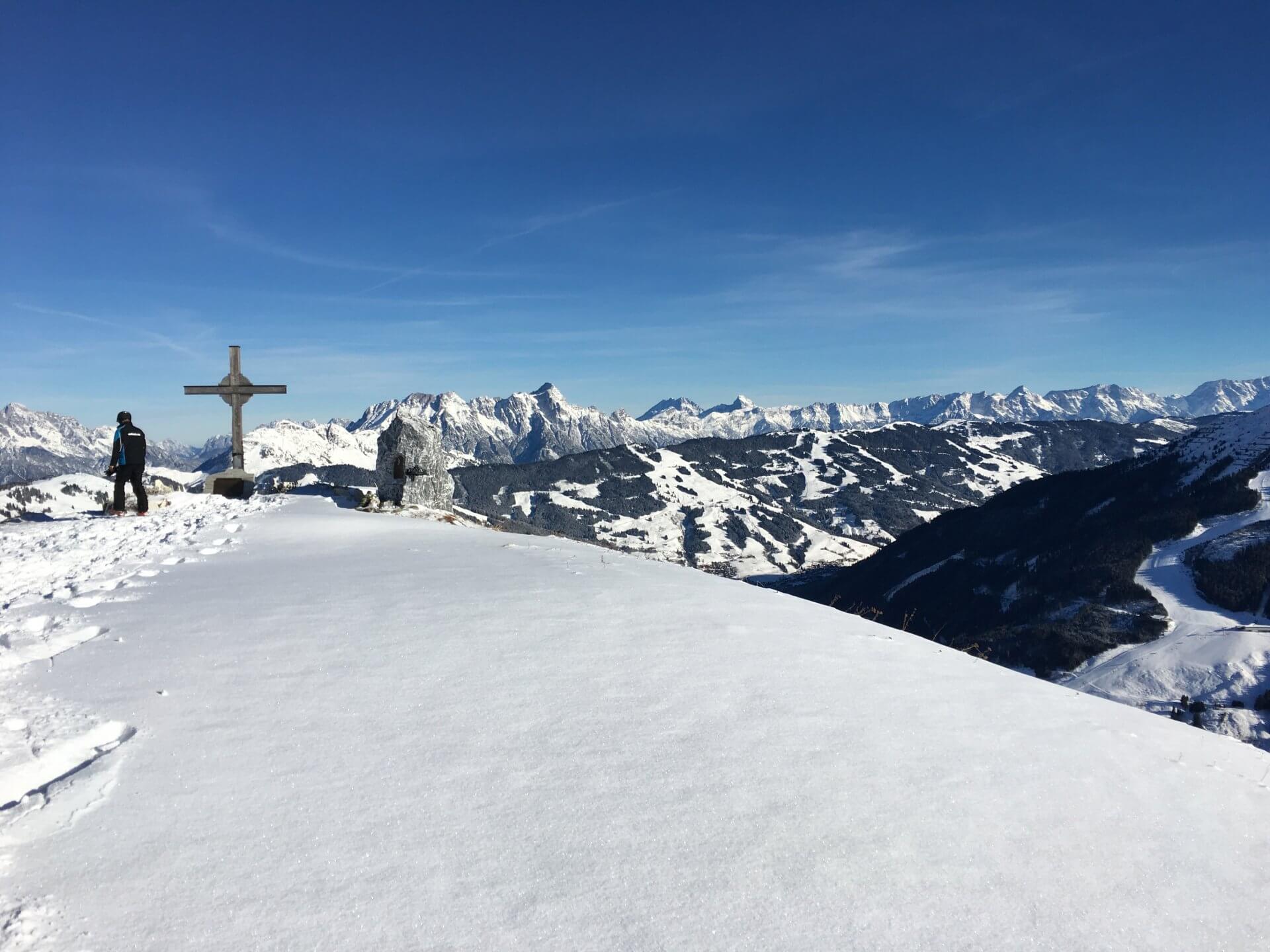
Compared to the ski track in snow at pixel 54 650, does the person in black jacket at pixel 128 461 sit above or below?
above

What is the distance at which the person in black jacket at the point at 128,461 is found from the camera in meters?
19.2

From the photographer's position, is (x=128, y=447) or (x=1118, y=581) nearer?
(x=128, y=447)

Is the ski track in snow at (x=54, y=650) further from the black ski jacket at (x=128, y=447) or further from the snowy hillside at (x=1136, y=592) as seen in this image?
the snowy hillside at (x=1136, y=592)

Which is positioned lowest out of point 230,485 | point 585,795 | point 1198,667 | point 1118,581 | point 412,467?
point 1198,667

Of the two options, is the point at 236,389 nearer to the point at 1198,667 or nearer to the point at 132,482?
the point at 132,482

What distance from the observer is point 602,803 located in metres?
4.59

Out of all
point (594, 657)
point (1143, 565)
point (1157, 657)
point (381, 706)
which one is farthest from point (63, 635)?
point (1143, 565)

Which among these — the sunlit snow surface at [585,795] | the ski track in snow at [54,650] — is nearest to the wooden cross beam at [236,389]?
the ski track in snow at [54,650]

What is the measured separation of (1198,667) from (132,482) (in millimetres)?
116146

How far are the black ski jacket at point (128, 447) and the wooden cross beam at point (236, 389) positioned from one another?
624 cm

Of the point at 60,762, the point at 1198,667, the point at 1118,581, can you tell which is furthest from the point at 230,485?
the point at 1118,581

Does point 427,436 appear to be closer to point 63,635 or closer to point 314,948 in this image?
point 63,635

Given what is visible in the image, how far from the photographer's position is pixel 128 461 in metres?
19.2

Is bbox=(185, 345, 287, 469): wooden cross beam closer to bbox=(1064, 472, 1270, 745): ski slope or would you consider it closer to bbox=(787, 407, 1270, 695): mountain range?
bbox=(787, 407, 1270, 695): mountain range
